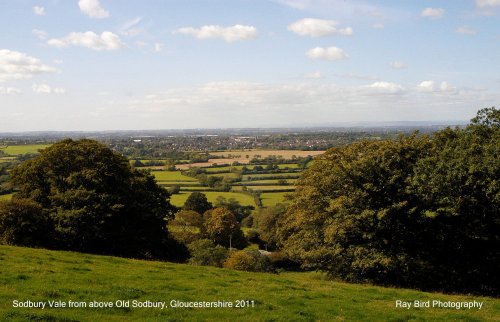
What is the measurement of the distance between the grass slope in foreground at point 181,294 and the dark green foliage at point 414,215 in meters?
6.87

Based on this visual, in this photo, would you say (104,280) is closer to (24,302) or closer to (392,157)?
(24,302)

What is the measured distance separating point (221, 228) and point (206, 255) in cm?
2149

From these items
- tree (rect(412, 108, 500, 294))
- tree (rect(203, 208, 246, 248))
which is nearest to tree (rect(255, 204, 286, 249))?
tree (rect(203, 208, 246, 248))

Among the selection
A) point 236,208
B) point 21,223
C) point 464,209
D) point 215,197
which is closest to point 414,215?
point 464,209

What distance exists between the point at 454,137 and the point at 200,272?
20.8 meters

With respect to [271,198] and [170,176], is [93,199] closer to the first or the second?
[271,198]

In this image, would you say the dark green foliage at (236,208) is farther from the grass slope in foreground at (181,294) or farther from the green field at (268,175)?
the grass slope in foreground at (181,294)

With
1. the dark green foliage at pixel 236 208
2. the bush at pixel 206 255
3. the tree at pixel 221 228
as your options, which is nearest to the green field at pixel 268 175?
the dark green foliage at pixel 236 208

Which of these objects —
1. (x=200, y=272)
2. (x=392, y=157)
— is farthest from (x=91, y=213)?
(x=392, y=157)

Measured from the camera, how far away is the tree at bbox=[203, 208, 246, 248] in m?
61.4

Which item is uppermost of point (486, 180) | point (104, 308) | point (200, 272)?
point (486, 180)

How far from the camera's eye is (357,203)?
88.0 feet

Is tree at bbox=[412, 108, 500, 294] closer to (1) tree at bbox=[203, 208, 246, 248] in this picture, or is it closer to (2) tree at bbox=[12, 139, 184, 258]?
(2) tree at bbox=[12, 139, 184, 258]

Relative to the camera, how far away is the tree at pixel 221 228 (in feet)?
202
